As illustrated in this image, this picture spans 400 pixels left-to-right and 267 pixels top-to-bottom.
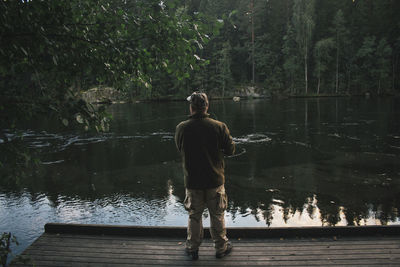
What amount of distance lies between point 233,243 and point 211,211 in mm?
803

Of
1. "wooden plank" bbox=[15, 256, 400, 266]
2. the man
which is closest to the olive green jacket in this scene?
the man

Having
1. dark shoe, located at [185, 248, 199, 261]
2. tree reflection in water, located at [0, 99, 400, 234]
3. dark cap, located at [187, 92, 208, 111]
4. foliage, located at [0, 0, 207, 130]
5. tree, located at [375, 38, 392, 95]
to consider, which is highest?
tree, located at [375, 38, 392, 95]

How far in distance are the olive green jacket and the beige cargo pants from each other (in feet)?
0.42

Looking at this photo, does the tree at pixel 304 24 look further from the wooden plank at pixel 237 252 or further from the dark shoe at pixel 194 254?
the dark shoe at pixel 194 254

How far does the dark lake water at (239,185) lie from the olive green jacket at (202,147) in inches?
70.1

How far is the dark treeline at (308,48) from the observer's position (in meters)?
57.9

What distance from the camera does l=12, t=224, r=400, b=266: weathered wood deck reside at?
423 cm

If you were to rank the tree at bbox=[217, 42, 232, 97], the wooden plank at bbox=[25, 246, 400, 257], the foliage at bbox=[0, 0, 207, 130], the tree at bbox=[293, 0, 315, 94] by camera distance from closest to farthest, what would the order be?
the foliage at bbox=[0, 0, 207, 130], the wooden plank at bbox=[25, 246, 400, 257], the tree at bbox=[293, 0, 315, 94], the tree at bbox=[217, 42, 232, 97]

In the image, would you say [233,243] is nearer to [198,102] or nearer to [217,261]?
[217,261]

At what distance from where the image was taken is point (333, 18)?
6269 cm

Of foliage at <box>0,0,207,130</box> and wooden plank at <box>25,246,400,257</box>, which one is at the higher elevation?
foliage at <box>0,0,207,130</box>

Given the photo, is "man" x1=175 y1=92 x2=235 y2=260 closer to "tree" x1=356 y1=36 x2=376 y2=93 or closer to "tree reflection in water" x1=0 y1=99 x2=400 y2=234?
"tree reflection in water" x1=0 y1=99 x2=400 y2=234

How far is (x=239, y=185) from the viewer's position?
32.9 feet

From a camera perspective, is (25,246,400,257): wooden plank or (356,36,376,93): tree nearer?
(25,246,400,257): wooden plank
